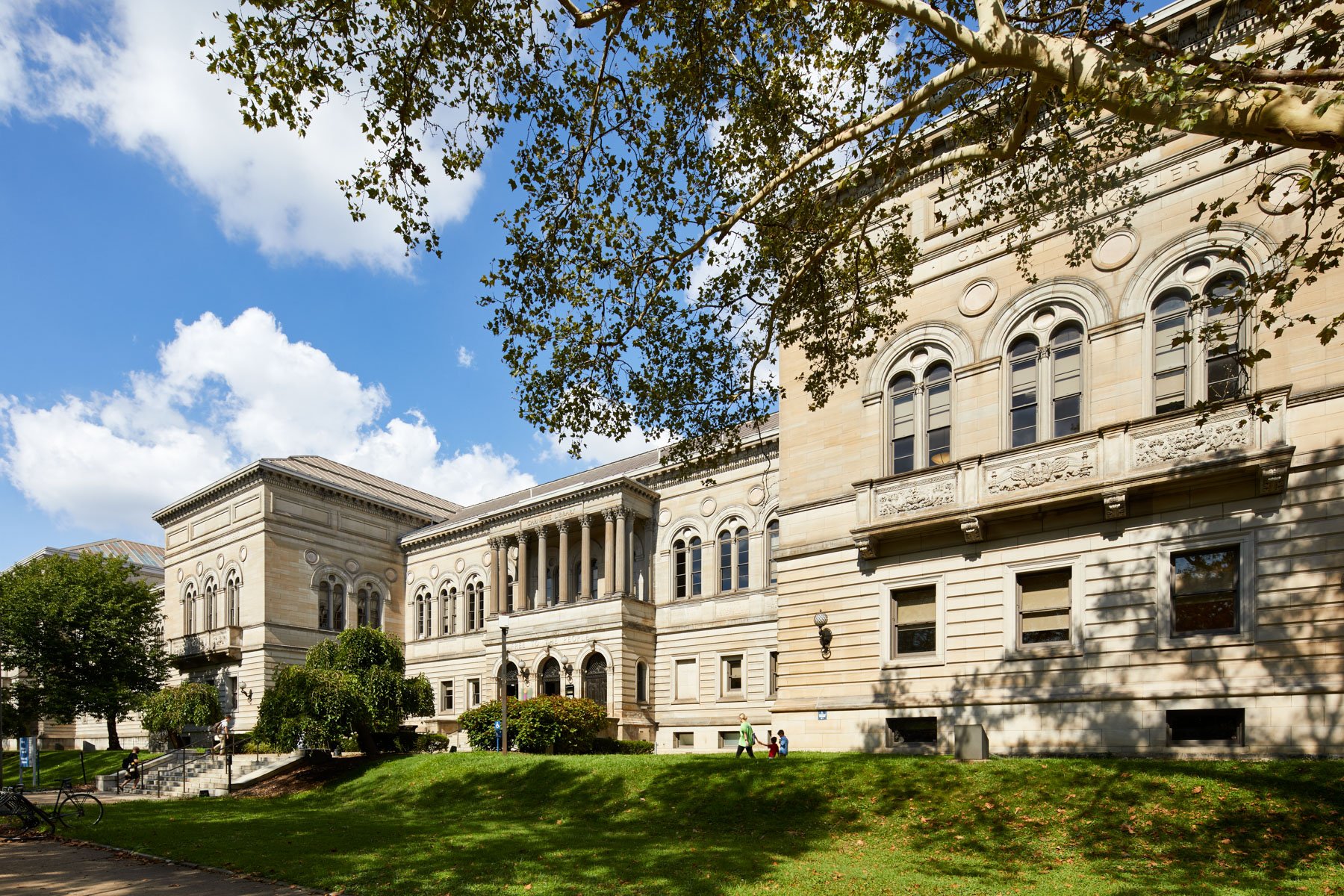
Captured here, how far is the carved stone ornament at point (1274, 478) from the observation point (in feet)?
53.4

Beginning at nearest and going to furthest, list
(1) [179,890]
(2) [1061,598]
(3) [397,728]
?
(1) [179,890] < (2) [1061,598] < (3) [397,728]

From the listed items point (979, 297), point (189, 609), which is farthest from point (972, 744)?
point (189, 609)

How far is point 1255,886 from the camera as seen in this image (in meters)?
10.5

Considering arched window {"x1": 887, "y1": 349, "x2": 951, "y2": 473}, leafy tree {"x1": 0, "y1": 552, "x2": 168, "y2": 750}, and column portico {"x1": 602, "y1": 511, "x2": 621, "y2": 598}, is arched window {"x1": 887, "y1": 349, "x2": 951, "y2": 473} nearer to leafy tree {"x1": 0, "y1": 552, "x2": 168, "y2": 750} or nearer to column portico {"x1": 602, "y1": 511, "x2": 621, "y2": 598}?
column portico {"x1": 602, "y1": 511, "x2": 621, "y2": 598}

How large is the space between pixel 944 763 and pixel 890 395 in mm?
9807

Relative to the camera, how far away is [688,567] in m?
41.6

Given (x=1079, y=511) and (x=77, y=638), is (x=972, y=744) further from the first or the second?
(x=77, y=638)

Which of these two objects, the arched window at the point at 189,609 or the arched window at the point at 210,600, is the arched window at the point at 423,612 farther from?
the arched window at the point at 189,609

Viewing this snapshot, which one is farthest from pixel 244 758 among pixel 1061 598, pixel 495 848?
pixel 1061 598

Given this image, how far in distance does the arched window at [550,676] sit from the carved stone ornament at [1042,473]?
1098 inches

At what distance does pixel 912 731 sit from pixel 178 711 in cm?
3726

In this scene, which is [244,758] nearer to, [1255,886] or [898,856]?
[898,856]

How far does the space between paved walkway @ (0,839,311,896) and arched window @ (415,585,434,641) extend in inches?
1534

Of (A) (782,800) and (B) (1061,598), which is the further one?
(B) (1061,598)
